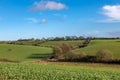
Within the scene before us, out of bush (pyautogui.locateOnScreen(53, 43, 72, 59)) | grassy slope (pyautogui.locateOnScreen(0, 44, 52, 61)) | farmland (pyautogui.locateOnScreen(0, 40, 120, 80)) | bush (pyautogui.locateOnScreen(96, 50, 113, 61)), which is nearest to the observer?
farmland (pyautogui.locateOnScreen(0, 40, 120, 80))

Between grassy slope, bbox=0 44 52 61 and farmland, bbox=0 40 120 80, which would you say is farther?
grassy slope, bbox=0 44 52 61

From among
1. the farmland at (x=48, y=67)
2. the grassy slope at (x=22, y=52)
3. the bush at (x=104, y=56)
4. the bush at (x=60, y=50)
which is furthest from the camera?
the grassy slope at (x=22, y=52)

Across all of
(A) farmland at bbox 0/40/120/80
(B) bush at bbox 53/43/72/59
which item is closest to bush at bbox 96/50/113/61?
(A) farmland at bbox 0/40/120/80

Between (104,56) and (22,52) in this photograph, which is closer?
(104,56)

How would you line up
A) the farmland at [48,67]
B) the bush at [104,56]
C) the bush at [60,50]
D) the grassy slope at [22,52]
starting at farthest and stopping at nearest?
the grassy slope at [22,52] → the bush at [60,50] → the bush at [104,56] → the farmland at [48,67]

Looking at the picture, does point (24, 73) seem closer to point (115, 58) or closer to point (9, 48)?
point (115, 58)

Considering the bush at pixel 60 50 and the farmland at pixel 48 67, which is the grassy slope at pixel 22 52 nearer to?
the farmland at pixel 48 67

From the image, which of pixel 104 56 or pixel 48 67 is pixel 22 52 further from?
pixel 48 67

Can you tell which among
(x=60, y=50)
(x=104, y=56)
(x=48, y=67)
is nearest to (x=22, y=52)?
(x=60, y=50)

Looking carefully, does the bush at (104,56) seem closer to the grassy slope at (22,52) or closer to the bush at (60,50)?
the bush at (60,50)

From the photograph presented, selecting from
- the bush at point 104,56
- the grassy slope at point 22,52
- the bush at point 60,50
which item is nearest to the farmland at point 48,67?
the grassy slope at point 22,52

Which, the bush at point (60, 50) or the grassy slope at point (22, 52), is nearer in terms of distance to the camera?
the bush at point (60, 50)

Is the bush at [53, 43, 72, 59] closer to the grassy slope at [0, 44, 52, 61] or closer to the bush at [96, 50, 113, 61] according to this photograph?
the grassy slope at [0, 44, 52, 61]

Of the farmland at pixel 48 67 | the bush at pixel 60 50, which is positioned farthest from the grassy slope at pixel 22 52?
the bush at pixel 60 50
